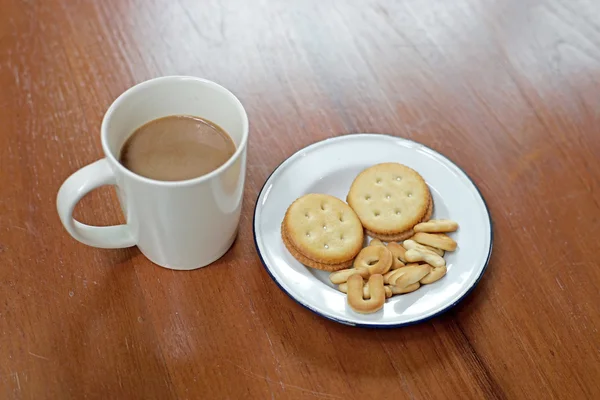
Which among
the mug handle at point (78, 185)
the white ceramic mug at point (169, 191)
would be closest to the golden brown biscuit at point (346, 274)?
the white ceramic mug at point (169, 191)

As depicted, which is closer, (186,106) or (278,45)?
(186,106)

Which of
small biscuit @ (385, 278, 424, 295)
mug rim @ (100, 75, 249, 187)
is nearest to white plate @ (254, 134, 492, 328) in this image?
small biscuit @ (385, 278, 424, 295)

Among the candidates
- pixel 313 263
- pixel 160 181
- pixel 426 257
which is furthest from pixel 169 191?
pixel 426 257

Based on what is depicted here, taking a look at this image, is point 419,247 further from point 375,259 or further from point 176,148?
point 176,148

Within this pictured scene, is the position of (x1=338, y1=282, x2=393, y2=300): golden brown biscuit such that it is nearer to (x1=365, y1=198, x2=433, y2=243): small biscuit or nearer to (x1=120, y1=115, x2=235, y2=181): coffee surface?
(x1=365, y1=198, x2=433, y2=243): small biscuit

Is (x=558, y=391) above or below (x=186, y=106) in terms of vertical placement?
below

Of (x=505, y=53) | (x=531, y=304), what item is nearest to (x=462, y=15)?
(x=505, y=53)

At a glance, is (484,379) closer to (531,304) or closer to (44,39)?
(531,304)
